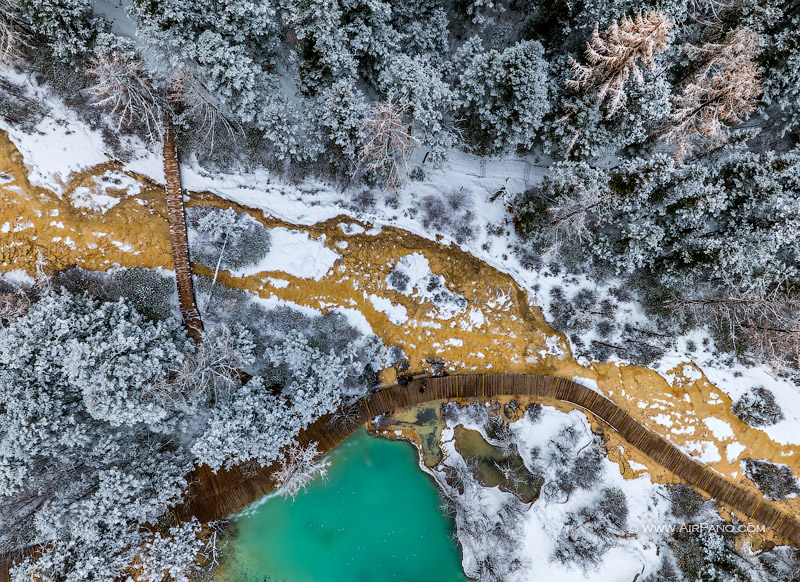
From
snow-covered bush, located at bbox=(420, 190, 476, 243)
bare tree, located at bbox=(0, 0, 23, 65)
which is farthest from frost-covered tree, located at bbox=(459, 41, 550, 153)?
bare tree, located at bbox=(0, 0, 23, 65)

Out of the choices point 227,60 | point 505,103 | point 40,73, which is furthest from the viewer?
point 40,73

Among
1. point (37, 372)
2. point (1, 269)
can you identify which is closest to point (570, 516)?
point (37, 372)

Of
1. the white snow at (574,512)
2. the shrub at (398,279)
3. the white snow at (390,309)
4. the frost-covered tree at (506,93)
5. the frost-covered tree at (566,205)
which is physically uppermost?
the frost-covered tree at (506,93)

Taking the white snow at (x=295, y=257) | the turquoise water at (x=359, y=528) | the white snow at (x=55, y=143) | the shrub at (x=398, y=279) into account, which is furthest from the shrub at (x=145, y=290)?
the turquoise water at (x=359, y=528)

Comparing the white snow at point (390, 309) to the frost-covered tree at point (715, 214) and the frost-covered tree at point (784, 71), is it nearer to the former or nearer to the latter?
the frost-covered tree at point (715, 214)

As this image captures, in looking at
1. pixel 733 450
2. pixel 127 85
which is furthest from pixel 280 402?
pixel 733 450

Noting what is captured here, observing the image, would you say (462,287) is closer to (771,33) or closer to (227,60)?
(227,60)
